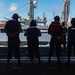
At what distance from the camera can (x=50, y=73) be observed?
470 inches

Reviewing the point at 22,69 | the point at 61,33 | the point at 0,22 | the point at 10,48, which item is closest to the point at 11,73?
the point at 22,69

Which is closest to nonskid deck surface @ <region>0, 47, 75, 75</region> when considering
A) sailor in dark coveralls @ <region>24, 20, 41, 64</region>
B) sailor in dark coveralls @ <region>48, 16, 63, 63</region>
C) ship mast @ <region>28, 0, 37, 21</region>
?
sailor in dark coveralls @ <region>24, 20, 41, 64</region>

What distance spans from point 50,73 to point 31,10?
4421 centimetres

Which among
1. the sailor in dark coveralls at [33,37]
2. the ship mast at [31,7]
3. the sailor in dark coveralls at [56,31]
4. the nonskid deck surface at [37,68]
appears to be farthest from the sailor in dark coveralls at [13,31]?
the ship mast at [31,7]

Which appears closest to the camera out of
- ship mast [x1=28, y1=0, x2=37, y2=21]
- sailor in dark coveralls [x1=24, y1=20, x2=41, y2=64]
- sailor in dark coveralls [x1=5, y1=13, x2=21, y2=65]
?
sailor in dark coveralls [x1=5, y1=13, x2=21, y2=65]

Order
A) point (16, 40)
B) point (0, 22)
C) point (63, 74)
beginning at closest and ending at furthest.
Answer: point (63, 74) → point (16, 40) → point (0, 22)

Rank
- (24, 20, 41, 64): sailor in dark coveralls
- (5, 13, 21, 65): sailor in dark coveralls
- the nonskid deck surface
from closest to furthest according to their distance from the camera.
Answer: the nonskid deck surface < (5, 13, 21, 65): sailor in dark coveralls < (24, 20, 41, 64): sailor in dark coveralls

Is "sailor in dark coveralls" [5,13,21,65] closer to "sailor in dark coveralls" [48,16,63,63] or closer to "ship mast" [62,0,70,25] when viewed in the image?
"sailor in dark coveralls" [48,16,63,63]

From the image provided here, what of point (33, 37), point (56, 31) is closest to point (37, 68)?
point (33, 37)

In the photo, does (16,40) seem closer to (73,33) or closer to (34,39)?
(34,39)

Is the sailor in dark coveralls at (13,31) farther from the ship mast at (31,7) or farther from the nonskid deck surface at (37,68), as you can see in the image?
the ship mast at (31,7)

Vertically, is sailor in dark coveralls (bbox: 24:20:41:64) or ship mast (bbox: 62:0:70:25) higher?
ship mast (bbox: 62:0:70:25)

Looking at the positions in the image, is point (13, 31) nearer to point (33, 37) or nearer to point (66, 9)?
point (33, 37)

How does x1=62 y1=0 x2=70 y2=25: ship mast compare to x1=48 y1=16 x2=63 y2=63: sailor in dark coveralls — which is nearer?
x1=48 y1=16 x2=63 y2=63: sailor in dark coveralls
